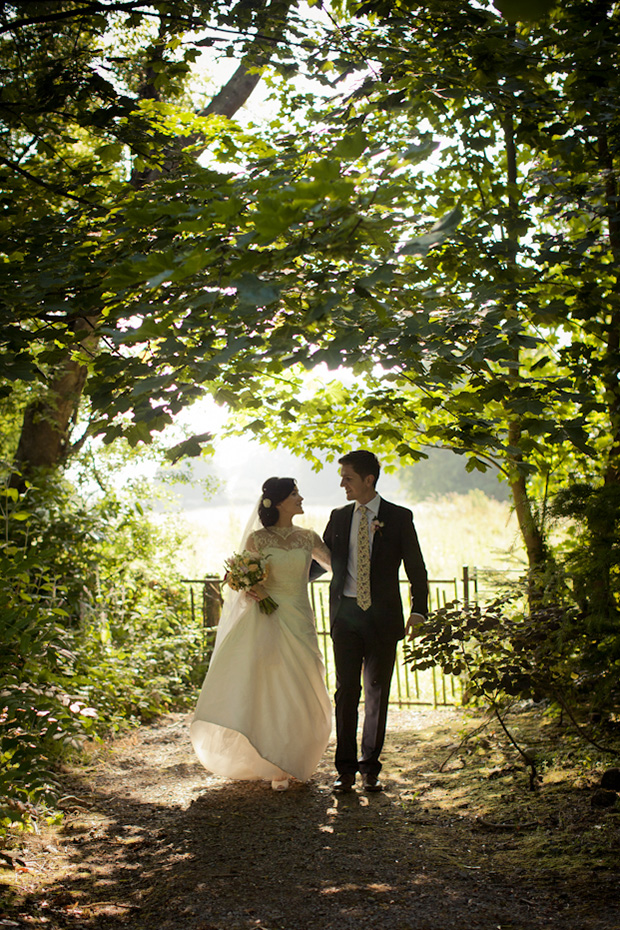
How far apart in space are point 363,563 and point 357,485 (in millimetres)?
531

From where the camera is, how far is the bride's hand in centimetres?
502

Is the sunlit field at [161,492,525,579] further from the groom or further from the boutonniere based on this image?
the boutonniere

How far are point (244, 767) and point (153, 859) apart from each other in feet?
4.55

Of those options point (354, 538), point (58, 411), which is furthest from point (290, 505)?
point (58, 411)

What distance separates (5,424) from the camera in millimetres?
10688

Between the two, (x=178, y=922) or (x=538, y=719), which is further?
(x=538, y=719)

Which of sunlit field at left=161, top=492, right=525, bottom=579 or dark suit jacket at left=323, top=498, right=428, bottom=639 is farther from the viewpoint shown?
sunlit field at left=161, top=492, right=525, bottom=579

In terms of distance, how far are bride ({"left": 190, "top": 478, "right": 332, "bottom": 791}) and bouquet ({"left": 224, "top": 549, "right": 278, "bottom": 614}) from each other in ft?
0.19

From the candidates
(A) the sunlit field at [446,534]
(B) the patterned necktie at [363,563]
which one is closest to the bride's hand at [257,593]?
(B) the patterned necktie at [363,563]

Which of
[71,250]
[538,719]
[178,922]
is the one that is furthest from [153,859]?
[538,719]

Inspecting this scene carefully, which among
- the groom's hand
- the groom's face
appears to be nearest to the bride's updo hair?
the groom's face

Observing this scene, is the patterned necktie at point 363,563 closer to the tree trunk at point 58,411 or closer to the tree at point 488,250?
the tree at point 488,250

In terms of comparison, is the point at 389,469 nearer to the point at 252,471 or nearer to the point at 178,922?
the point at 178,922

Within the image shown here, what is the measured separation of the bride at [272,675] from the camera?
4.79m
